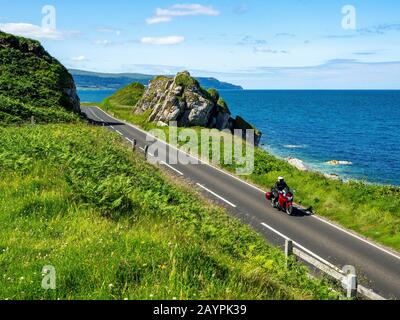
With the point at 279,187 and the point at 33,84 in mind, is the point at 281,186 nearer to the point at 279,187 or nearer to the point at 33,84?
the point at 279,187

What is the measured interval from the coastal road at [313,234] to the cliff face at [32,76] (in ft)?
84.1

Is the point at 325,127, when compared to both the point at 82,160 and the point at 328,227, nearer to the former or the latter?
the point at 328,227

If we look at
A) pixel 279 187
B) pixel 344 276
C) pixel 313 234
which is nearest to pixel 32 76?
pixel 279 187

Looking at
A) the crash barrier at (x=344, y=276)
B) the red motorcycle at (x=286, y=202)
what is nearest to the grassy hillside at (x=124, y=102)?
the red motorcycle at (x=286, y=202)

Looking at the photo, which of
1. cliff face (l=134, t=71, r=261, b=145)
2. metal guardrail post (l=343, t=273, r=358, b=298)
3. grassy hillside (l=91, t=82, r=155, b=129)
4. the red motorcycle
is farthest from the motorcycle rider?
grassy hillside (l=91, t=82, r=155, b=129)

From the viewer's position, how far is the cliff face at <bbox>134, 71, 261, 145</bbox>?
6219 cm

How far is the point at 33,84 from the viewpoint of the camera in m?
49.4

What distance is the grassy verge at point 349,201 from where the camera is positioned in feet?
70.5

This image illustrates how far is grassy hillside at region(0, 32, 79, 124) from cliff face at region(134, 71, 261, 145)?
1375 cm

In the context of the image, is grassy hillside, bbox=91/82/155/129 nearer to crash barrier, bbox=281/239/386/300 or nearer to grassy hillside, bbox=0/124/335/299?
crash barrier, bbox=281/239/386/300

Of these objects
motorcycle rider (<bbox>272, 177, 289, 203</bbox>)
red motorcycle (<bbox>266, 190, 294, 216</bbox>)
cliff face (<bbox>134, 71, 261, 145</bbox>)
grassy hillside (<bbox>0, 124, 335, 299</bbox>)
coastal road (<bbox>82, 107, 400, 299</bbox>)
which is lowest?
coastal road (<bbox>82, 107, 400, 299</bbox>)

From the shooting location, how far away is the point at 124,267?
634cm
